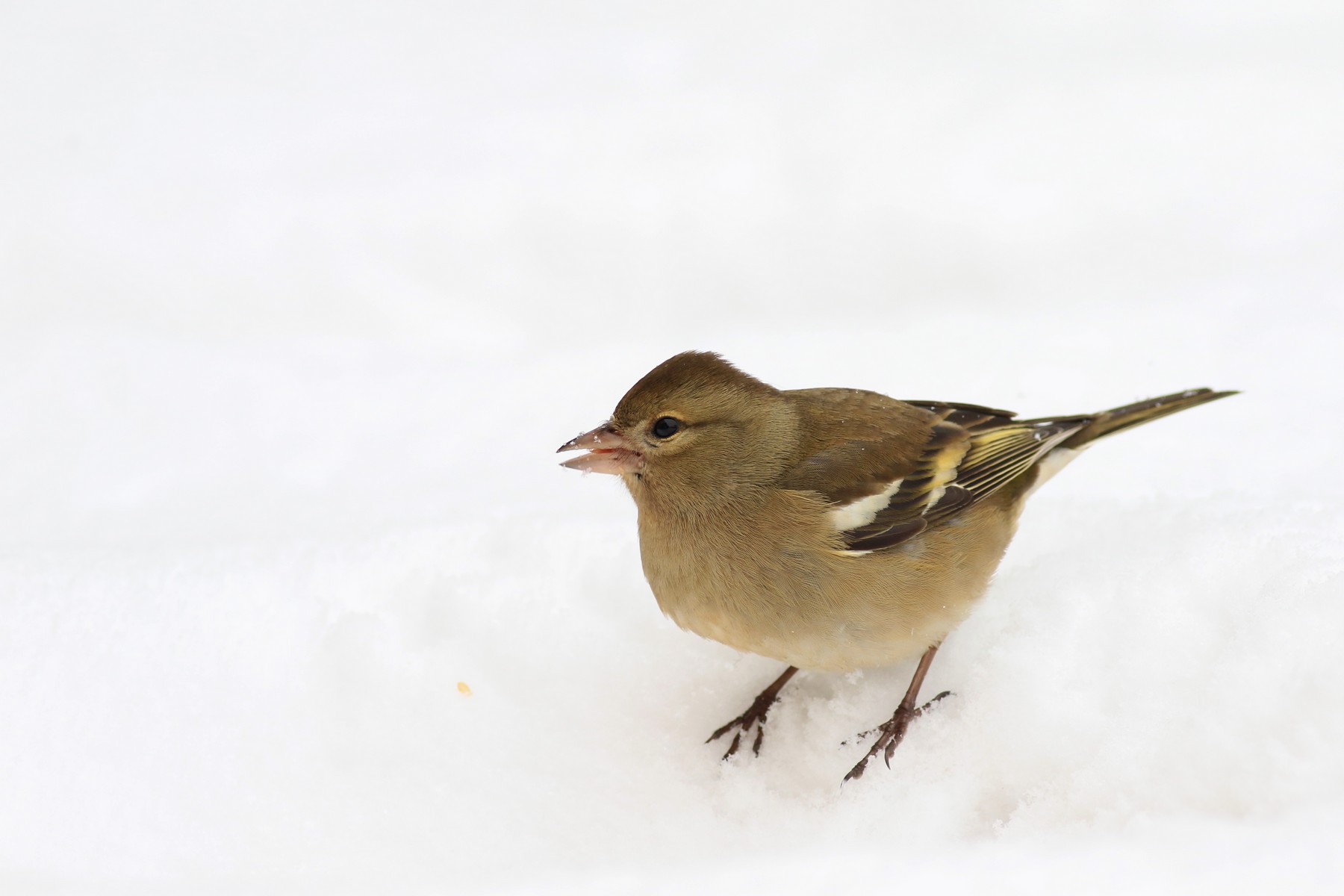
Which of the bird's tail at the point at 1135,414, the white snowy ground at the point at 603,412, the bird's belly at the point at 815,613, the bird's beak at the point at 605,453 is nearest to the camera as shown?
the white snowy ground at the point at 603,412

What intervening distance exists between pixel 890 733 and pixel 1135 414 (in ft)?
5.38

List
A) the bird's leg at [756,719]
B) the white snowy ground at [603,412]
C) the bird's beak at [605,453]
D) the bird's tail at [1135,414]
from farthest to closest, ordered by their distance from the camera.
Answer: the bird's tail at [1135,414] → the bird's leg at [756,719] → the bird's beak at [605,453] → the white snowy ground at [603,412]

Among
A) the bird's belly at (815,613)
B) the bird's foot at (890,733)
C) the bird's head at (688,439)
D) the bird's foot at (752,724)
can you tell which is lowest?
the bird's foot at (890,733)

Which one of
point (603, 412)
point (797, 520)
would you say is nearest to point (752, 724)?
point (797, 520)

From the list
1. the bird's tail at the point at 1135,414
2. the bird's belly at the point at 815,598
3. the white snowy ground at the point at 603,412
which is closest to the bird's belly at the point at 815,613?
the bird's belly at the point at 815,598

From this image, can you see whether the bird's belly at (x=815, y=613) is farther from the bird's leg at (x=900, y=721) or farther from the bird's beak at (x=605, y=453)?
the bird's beak at (x=605, y=453)

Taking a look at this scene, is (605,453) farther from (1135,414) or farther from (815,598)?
(1135,414)

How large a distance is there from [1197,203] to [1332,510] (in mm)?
3262

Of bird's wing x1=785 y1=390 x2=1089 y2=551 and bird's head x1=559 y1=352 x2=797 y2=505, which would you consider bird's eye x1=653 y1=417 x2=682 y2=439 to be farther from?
bird's wing x1=785 y1=390 x2=1089 y2=551

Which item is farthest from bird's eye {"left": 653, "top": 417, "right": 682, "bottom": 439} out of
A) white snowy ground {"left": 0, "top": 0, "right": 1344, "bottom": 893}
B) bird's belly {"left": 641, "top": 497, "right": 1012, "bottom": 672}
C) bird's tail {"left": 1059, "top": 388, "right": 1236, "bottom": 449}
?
bird's tail {"left": 1059, "top": 388, "right": 1236, "bottom": 449}

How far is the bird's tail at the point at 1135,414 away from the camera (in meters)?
4.46

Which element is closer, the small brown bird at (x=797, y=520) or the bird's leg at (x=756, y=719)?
the small brown bird at (x=797, y=520)

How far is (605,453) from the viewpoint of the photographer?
3.89 metres

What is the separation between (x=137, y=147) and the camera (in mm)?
7539
